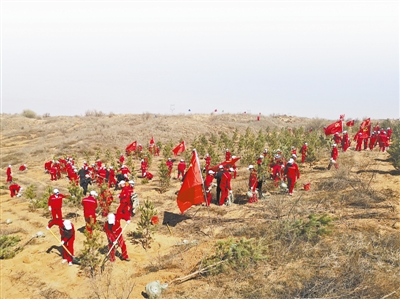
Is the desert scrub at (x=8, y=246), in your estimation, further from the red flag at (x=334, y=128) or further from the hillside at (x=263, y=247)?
the red flag at (x=334, y=128)

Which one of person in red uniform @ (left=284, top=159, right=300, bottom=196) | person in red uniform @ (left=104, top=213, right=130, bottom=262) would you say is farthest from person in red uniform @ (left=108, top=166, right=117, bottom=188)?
person in red uniform @ (left=284, top=159, right=300, bottom=196)

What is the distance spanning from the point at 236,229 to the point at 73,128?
137 feet

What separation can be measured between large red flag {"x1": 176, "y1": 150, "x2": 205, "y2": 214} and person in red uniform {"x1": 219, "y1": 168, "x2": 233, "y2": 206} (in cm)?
241

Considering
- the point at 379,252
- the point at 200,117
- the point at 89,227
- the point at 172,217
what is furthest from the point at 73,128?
the point at 379,252

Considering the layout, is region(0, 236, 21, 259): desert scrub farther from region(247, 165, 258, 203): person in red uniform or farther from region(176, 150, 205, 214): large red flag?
region(247, 165, 258, 203): person in red uniform

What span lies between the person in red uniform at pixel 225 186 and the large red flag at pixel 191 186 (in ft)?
7.92

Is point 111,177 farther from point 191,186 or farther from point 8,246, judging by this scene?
point 191,186

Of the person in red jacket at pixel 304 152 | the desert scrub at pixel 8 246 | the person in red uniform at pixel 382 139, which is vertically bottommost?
the desert scrub at pixel 8 246

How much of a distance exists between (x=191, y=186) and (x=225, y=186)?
334cm

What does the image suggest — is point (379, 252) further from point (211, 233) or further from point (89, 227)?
point (89, 227)

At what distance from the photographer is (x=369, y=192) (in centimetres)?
1121

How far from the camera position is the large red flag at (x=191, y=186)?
9.48 m

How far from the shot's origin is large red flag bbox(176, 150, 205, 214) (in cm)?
948

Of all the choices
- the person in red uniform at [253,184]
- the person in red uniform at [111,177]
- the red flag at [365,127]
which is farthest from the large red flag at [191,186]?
the red flag at [365,127]
